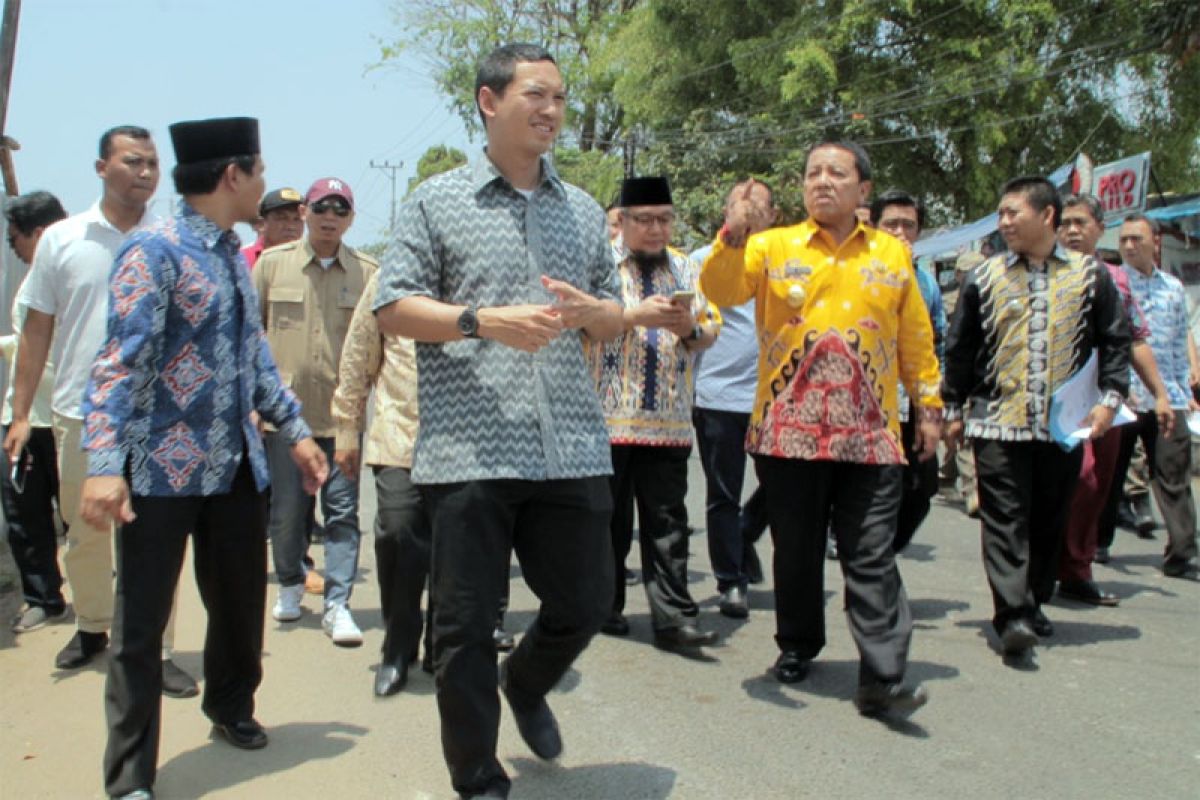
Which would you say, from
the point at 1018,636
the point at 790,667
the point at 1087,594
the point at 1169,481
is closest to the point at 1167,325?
Result: the point at 1169,481

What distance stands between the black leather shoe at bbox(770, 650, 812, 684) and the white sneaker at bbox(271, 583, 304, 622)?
2.44 metres

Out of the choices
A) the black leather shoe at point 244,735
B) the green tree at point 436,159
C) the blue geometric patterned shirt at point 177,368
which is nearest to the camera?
the blue geometric patterned shirt at point 177,368

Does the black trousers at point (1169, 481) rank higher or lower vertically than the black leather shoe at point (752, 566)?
higher

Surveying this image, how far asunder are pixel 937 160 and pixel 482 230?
2009 cm

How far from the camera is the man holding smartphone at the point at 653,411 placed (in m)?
5.42

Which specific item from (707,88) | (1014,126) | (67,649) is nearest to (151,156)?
(67,649)

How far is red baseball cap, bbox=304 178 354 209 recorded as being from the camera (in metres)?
5.99

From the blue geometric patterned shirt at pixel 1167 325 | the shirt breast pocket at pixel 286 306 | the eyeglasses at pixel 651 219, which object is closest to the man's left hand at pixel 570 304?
the eyeglasses at pixel 651 219

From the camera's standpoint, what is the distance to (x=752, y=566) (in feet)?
22.3

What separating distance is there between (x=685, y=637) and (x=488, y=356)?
2.35 metres

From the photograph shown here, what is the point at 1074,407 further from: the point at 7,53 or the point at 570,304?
the point at 7,53

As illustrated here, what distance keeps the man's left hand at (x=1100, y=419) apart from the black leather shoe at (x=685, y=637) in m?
1.89

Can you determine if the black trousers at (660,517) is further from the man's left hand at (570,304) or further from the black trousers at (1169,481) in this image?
the black trousers at (1169,481)

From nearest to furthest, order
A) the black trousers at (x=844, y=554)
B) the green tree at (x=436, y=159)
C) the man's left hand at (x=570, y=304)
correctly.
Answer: the man's left hand at (x=570, y=304) < the black trousers at (x=844, y=554) < the green tree at (x=436, y=159)
